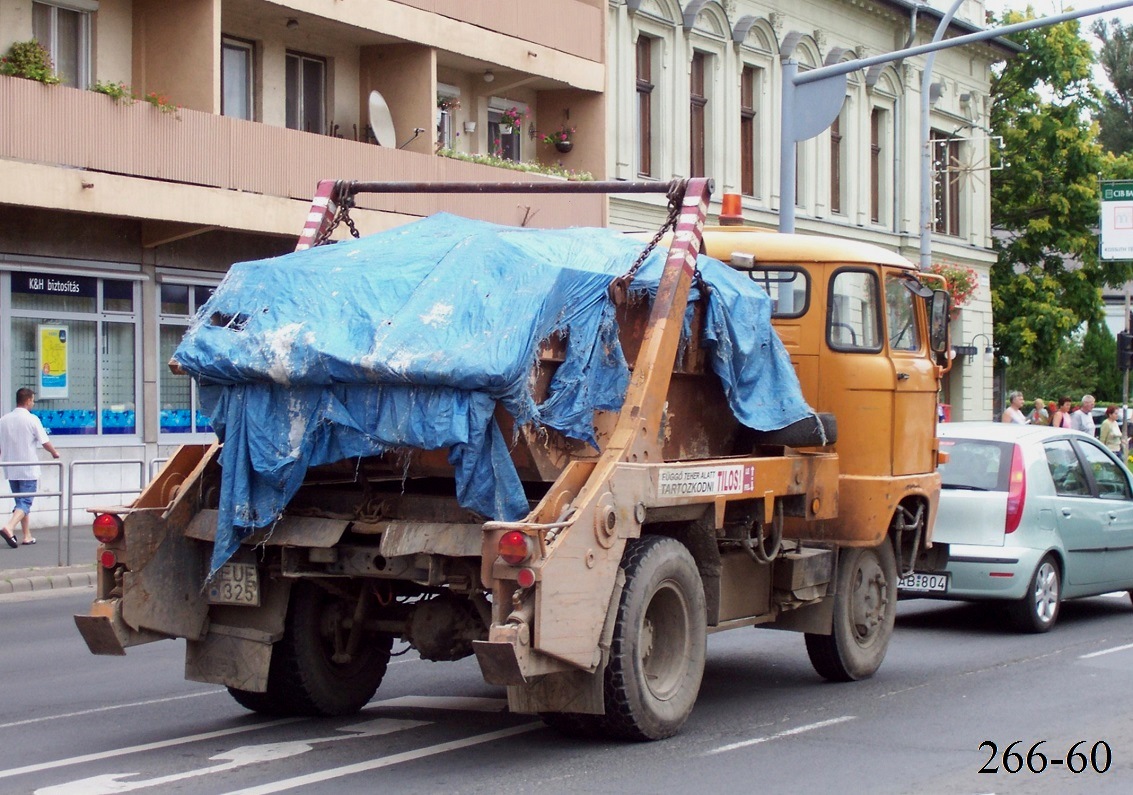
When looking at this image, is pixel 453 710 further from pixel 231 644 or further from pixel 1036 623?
pixel 1036 623

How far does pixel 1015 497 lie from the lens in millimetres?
12438

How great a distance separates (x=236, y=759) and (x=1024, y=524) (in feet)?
22.8

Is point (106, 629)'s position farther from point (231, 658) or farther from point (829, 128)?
point (829, 128)

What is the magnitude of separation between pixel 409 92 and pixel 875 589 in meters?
17.1

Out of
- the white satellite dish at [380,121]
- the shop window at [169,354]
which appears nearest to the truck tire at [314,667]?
the shop window at [169,354]

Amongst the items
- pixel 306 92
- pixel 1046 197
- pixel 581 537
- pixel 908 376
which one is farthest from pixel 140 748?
Result: pixel 1046 197

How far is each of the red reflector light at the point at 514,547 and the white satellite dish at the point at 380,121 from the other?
687 inches

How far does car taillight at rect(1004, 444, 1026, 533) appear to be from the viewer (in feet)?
40.7

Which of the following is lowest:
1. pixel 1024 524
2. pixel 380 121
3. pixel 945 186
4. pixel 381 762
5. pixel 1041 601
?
pixel 381 762

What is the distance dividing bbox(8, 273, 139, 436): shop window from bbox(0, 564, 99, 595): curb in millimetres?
5244

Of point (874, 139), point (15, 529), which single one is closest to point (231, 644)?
point (15, 529)

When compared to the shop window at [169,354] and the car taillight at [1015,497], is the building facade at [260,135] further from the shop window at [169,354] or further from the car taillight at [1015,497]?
the car taillight at [1015,497]

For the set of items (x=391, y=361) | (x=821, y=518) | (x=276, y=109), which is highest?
(x=276, y=109)

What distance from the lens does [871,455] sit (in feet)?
32.4
